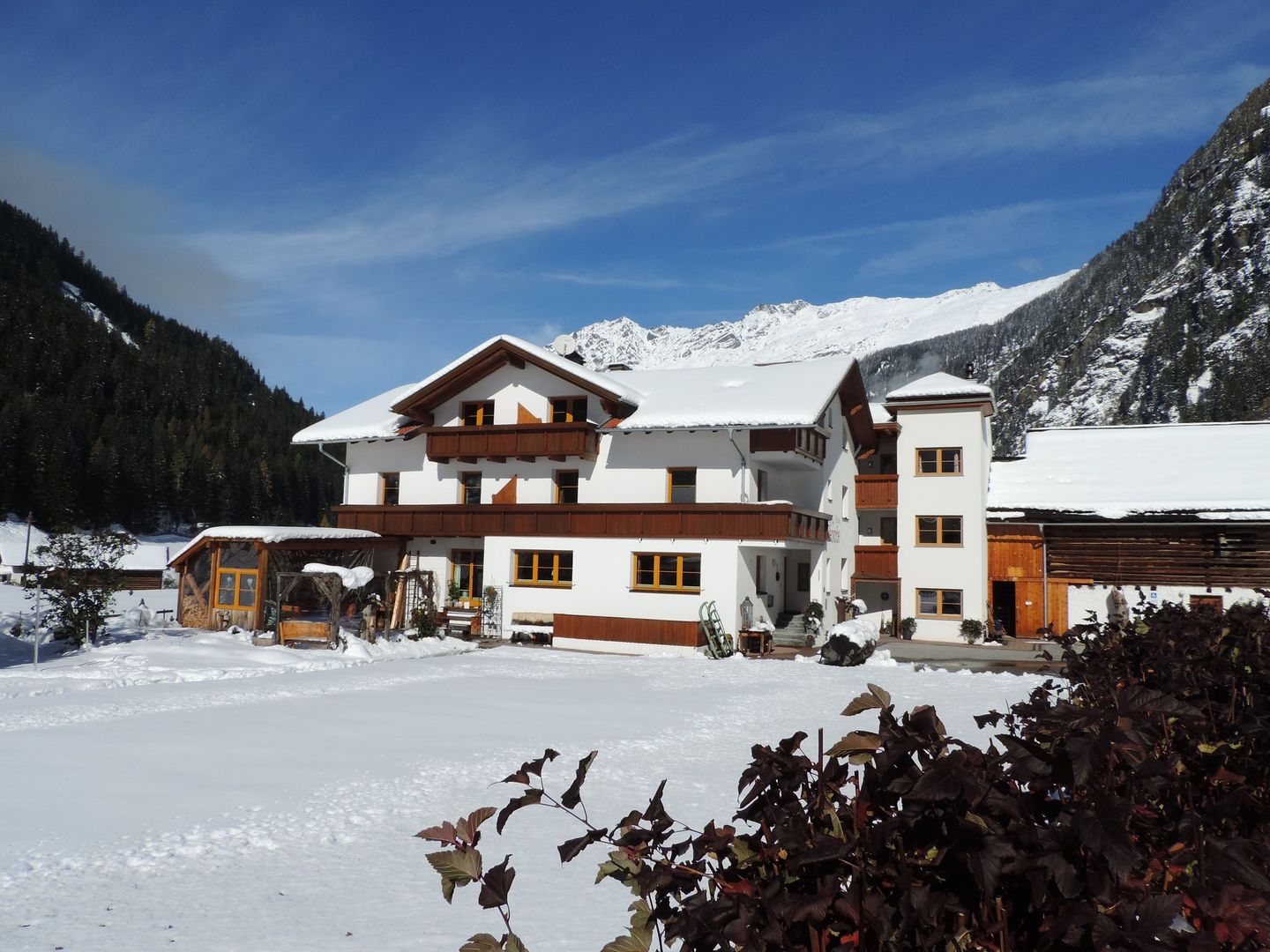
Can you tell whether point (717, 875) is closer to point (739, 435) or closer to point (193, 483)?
point (739, 435)

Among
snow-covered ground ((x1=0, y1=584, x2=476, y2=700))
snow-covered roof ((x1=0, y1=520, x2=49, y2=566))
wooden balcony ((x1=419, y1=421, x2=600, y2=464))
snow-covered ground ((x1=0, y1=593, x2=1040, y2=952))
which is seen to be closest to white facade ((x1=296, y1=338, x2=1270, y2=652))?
wooden balcony ((x1=419, y1=421, x2=600, y2=464))

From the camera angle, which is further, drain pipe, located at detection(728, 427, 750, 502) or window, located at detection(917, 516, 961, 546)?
window, located at detection(917, 516, 961, 546)

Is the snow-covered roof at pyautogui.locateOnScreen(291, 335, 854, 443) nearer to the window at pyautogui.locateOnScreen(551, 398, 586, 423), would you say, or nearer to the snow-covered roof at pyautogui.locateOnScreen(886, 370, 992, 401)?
the window at pyautogui.locateOnScreen(551, 398, 586, 423)

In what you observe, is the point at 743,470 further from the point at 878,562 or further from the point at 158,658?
the point at 158,658

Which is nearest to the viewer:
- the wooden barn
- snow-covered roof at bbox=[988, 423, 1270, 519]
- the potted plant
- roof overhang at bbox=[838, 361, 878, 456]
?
the wooden barn

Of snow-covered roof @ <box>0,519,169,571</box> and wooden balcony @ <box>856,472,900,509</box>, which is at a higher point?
wooden balcony @ <box>856,472,900,509</box>

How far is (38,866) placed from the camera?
715cm

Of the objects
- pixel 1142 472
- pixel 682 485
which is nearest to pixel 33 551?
pixel 682 485

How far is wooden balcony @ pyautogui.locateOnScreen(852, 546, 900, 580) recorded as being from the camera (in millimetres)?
32719

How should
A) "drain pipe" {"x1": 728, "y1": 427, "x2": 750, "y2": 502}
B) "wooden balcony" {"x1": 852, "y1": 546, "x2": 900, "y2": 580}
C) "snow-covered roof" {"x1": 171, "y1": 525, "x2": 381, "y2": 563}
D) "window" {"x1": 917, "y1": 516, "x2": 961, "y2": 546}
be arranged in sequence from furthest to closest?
"wooden balcony" {"x1": 852, "y1": 546, "x2": 900, "y2": 580} < "window" {"x1": 917, "y1": 516, "x2": 961, "y2": 546} < "drain pipe" {"x1": 728, "y1": 427, "x2": 750, "y2": 502} < "snow-covered roof" {"x1": 171, "y1": 525, "x2": 381, "y2": 563}

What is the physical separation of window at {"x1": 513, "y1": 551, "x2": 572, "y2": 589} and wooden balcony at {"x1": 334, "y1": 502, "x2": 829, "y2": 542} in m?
0.82

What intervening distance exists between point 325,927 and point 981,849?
5.62m

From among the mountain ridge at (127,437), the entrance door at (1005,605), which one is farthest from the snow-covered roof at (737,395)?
the mountain ridge at (127,437)

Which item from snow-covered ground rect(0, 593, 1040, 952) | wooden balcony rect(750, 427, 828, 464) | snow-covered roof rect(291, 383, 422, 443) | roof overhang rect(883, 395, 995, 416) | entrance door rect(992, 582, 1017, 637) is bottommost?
snow-covered ground rect(0, 593, 1040, 952)
